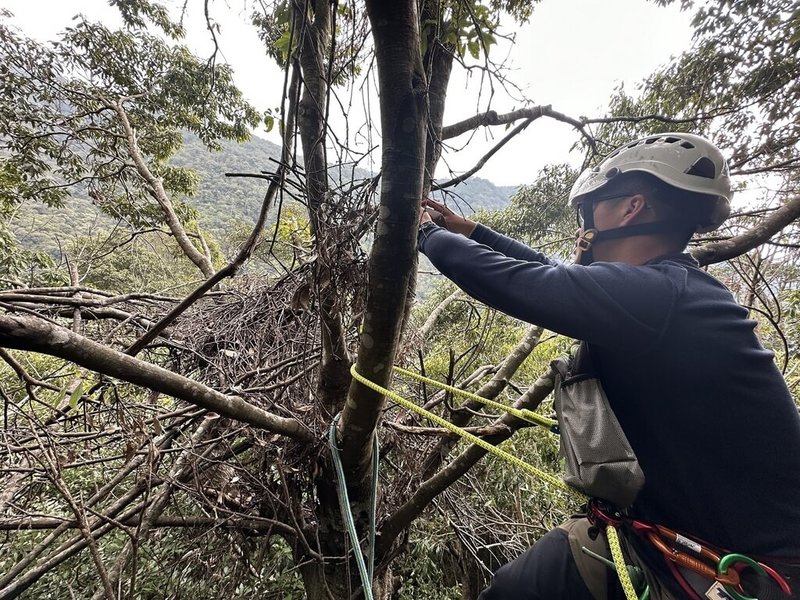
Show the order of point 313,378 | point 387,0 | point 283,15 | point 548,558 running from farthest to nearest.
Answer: point 313,378 < point 283,15 < point 548,558 < point 387,0

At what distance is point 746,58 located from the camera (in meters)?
3.64

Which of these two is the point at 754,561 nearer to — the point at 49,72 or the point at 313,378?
the point at 313,378

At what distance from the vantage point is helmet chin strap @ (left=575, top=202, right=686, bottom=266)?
1276 millimetres

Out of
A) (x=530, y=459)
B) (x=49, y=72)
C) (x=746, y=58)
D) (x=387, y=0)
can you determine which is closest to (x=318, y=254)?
(x=387, y=0)

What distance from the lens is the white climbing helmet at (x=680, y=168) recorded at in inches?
53.1

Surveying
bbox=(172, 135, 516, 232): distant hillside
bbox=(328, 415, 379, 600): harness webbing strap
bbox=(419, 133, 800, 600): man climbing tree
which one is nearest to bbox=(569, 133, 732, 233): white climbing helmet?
bbox=(419, 133, 800, 600): man climbing tree

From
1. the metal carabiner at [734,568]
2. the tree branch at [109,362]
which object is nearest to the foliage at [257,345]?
the tree branch at [109,362]

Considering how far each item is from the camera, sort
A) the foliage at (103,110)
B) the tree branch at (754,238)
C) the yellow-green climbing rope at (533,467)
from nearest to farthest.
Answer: the yellow-green climbing rope at (533,467) → the tree branch at (754,238) → the foliage at (103,110)

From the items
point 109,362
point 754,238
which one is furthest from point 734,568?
point 754,238

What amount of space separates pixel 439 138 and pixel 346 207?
1.45 ft

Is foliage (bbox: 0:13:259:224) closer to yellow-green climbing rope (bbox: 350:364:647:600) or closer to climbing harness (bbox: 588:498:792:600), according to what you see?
yellow-green climbing rope (bbox: 350:364:647:600)

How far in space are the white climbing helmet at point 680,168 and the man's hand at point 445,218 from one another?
0.44 metres

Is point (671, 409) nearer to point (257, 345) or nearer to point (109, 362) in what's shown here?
point (109, 362)

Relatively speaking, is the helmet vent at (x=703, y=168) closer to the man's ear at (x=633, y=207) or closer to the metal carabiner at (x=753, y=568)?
the man's ear at (x=633, y=207)
